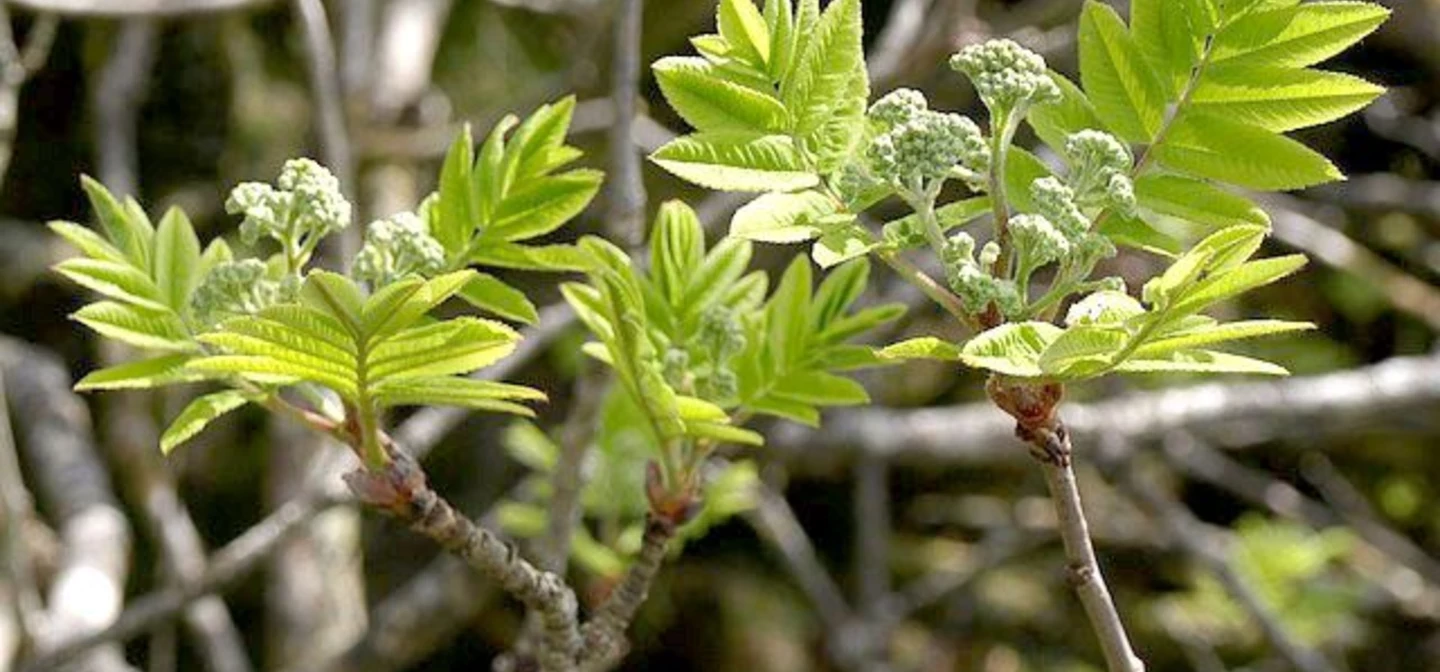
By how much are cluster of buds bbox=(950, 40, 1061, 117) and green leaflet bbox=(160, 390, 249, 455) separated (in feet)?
1.19

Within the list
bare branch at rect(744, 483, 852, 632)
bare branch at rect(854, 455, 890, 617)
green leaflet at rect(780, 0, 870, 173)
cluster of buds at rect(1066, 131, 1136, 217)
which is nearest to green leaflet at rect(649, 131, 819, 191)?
green leaflet at rect(780, 0, 870, 173)

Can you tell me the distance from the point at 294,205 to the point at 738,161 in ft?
0.67

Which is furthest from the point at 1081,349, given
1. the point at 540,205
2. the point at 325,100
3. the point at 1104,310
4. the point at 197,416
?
the point at 325,100

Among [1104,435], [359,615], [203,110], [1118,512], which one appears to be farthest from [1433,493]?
[203,110]

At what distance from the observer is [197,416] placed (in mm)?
802

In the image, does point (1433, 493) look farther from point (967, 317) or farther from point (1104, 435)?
point (967, 317)

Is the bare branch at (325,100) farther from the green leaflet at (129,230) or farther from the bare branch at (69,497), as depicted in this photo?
the green leaflet at (129,230)

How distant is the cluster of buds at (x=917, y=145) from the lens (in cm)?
72

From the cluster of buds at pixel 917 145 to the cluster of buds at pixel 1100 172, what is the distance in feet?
0.13

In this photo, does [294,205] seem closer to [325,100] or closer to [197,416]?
[197,416]

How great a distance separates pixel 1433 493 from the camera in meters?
3.03

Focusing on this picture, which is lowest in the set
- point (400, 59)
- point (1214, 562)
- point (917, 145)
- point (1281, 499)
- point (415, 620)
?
point (1281, 499)

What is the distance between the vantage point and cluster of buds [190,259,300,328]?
30.7 inches

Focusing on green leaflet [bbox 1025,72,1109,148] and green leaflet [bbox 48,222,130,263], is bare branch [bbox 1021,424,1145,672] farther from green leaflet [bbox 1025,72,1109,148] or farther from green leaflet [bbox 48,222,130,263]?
green leaflet [bbox 48,222,130,263]
